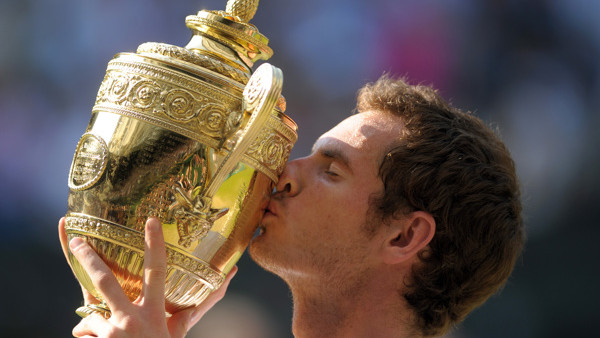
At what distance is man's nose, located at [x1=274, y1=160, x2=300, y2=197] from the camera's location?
221 centimetres

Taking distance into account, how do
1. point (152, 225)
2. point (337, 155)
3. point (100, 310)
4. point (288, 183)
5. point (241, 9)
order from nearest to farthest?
point (152, 225), point (100, 310), point (241, 9), point (288, 183), point (337, 155)

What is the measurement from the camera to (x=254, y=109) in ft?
6.19

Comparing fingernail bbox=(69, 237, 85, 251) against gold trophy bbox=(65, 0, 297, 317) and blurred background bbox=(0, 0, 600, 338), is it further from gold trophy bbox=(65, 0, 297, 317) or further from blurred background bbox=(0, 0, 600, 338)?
blurred background bbox=(0, 0, 600, 338)

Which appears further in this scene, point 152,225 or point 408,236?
point 408,236

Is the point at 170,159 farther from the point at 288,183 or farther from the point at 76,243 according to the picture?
the point at 288,183

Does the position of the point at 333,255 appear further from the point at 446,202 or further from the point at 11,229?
the point at 11,229

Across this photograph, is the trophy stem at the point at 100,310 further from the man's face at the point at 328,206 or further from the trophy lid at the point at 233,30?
the trophy lid at the point at 233,30

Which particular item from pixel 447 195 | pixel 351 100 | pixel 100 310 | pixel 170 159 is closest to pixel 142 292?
pixel 100 310

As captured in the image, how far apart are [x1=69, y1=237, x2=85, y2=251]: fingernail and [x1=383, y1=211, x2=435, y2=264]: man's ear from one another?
99 centimetres

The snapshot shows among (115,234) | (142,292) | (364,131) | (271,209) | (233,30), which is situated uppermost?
(233,30)

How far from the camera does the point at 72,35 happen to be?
271 inches

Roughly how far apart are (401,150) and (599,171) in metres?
4.72

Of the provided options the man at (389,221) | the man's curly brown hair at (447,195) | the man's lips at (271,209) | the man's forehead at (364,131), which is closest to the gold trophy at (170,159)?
the man's lips at (271,209)

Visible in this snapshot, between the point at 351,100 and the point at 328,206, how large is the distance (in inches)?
178
